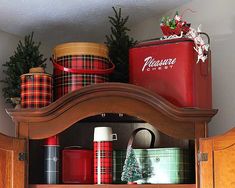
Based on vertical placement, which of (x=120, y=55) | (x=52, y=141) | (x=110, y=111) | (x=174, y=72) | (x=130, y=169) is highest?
(x=120, y=55)

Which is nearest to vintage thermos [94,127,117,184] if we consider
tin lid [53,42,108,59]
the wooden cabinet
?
the wooden cabinet

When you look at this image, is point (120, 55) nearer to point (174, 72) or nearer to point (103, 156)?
point (174, 72)

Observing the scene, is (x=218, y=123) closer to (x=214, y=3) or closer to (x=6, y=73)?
→ (x=214, y=3)

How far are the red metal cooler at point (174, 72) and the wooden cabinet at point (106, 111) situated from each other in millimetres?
57

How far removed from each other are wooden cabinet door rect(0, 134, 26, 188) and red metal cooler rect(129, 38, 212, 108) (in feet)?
1.66

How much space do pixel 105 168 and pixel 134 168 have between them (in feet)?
0.36

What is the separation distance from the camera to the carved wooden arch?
171 centimetres

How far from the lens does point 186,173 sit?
1.77m

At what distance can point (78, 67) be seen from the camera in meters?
1.88

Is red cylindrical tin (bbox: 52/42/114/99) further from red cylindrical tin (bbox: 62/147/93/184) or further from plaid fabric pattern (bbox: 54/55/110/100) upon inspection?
red cylindrical tin (bbox: 62/147/93/184)

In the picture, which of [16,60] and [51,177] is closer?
[51,177]

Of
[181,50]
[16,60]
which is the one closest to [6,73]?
[16,60]

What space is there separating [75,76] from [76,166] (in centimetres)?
35

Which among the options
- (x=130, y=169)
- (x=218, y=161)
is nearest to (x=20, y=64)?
(x=130, y=169)
